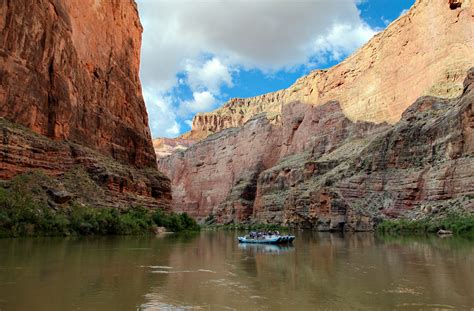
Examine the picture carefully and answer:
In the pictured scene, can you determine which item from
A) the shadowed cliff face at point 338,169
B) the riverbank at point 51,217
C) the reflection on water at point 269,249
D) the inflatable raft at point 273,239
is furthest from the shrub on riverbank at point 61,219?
the shadowed cliff face at point 338,169

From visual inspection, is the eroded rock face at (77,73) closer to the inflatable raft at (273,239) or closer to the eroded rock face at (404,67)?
the inflatable raft at (273,239)

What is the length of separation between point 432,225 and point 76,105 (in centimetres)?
3705

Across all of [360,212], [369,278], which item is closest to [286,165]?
[360,212]

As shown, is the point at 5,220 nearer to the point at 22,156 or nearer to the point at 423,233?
the point at 22,156

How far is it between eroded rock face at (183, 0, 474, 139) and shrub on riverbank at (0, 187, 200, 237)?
44.1 meters

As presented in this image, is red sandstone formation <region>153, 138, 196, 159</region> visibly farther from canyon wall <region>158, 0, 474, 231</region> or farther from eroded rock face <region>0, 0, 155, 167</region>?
eroded rock face <region>0, 0, 155, 167</region>

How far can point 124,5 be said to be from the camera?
206 ft

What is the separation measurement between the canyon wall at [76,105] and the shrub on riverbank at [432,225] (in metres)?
26.6

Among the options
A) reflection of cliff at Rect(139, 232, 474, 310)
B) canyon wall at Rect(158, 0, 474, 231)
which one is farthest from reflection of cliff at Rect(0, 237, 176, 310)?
canyon wall at Rect(158, 0, 474, 231)

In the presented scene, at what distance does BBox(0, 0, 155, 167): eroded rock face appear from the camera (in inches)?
1460

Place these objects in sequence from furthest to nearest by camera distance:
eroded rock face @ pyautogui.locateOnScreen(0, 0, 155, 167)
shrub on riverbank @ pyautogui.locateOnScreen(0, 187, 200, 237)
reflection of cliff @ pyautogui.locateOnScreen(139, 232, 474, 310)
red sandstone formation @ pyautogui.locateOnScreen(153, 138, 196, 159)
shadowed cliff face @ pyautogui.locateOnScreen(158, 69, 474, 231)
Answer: red sandstone formation @ pyautogui.locateOnScreen(153, 138, 196, 159) < shadowed cliff face @ pyautogui.locateOnScreen(158, 69, 474, 231) < eroded rock face @ pyautogui.locateOnScreen(0, 0, 155, 167) < shrub on riverbank @ pyautogui.locateOnScreen(0, 187, 200, 237) < reflection of cliff @ pyautogui.locateOnScreen(139, 232, 474, 310)

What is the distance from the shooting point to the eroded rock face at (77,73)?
3709cm

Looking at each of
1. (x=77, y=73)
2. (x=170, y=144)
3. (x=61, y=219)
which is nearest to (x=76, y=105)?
(x=77, y=73)

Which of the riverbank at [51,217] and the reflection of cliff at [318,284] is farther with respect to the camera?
the riverbank at [51,217]
